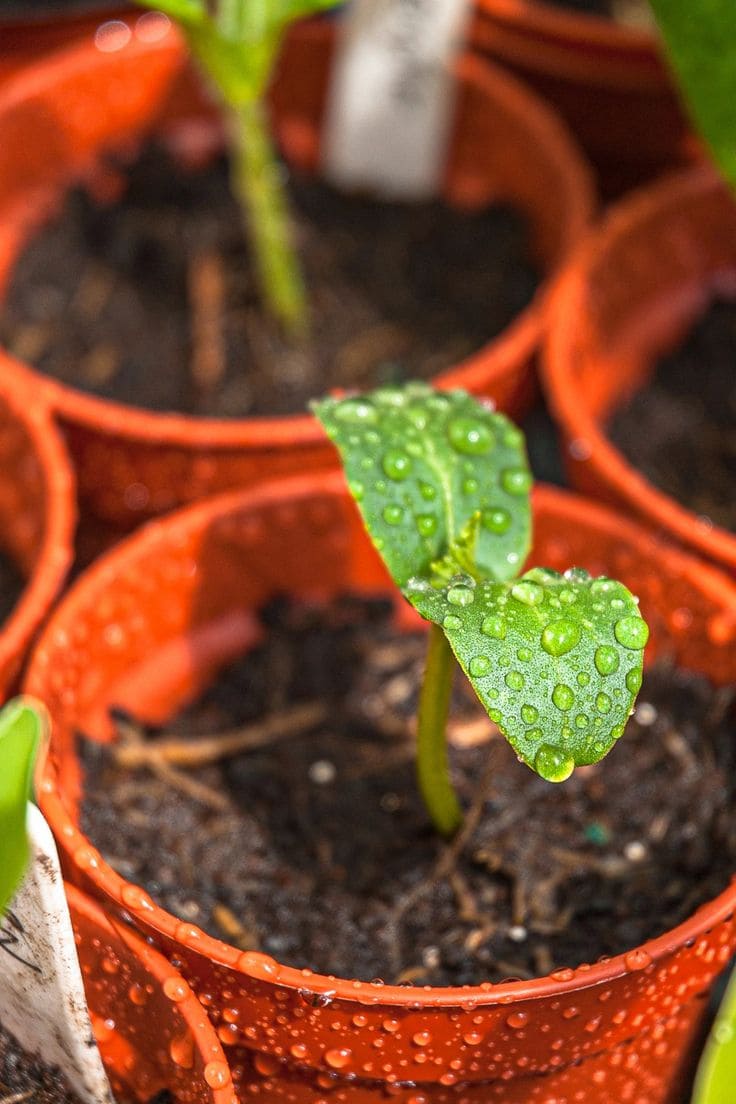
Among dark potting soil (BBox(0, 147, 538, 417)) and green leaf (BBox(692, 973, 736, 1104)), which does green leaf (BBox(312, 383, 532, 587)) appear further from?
dark potting soil (BBox(0, 147, 538, 417))

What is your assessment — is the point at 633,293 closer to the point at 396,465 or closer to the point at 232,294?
the point at 232,294

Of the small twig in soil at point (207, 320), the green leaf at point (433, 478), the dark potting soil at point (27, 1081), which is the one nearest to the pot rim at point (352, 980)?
the dark potting soil at point (27, 1081)

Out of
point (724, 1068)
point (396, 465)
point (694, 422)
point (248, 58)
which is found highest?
point (248, 58)

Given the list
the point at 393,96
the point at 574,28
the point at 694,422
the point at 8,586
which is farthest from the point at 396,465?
the point at 574,28

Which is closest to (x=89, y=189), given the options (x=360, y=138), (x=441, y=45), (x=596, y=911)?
(x=360, y=138)

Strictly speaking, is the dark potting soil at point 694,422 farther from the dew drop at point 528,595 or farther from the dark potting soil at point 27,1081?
the dark potting soil at point 27,1081
